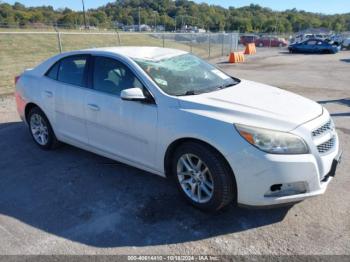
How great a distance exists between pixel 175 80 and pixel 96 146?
1348mm

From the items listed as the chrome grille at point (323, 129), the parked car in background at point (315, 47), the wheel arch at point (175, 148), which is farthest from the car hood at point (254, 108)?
the parked car in background at point (315, 47)

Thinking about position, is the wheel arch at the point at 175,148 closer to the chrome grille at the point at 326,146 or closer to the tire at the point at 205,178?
the tire at the point at 205,178

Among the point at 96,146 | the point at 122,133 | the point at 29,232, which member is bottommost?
the point at 29,232

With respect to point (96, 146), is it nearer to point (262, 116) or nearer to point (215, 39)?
point (262, 116)

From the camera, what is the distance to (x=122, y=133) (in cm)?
391

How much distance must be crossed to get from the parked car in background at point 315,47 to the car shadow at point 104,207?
96.9 feet

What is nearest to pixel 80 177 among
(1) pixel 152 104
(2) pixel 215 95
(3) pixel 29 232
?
(3) pixel 29 232

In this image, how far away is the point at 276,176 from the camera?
292cm

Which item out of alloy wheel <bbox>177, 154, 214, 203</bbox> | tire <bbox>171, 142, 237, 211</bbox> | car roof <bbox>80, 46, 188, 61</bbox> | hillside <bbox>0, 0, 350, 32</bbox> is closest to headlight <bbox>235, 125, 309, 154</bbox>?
tire <bbox>171, 142, 237, 211</bbox>

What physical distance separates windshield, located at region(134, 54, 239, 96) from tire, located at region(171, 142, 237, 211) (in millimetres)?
716

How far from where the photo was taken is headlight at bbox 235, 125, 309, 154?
116 inches

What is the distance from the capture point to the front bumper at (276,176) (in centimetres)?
292

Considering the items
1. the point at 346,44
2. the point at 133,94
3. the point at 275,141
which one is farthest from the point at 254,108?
the point at 346,44

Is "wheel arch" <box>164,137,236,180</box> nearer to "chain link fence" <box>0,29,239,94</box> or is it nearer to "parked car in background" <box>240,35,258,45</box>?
"chain link fence" <box>0,29,239,94</box>
